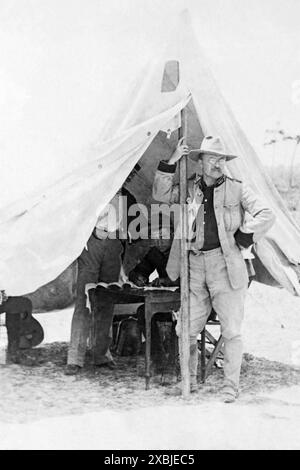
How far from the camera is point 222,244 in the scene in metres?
4.60

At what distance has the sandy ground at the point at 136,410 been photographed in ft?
12.7

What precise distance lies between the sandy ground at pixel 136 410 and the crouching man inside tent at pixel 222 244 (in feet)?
1.21

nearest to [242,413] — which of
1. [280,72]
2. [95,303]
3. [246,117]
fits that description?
[95,303]

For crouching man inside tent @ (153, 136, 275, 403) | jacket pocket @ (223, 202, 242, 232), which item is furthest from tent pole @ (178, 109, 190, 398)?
jacket pocket @ (223, 202, 242, 232)

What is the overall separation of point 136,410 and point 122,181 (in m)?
1.64

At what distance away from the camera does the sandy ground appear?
12.7 feet

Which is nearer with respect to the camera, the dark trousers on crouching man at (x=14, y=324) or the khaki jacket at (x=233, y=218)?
the khaki jacket at (x=233, y=218)

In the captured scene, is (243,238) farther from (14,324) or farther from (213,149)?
(14,324)

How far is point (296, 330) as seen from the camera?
8.02 meters

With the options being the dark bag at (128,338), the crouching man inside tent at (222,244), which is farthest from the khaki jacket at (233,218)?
the dark bag at (128,338)

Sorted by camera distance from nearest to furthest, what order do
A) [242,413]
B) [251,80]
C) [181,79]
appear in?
[242,413]
[181,79]
[251,80]

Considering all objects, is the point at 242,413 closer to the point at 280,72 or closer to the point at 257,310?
the point at 280,72

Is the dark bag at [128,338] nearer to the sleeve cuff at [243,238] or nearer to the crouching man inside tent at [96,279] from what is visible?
the crouching man inside tent at [96,279]

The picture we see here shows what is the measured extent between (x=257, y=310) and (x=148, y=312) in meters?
4.74
